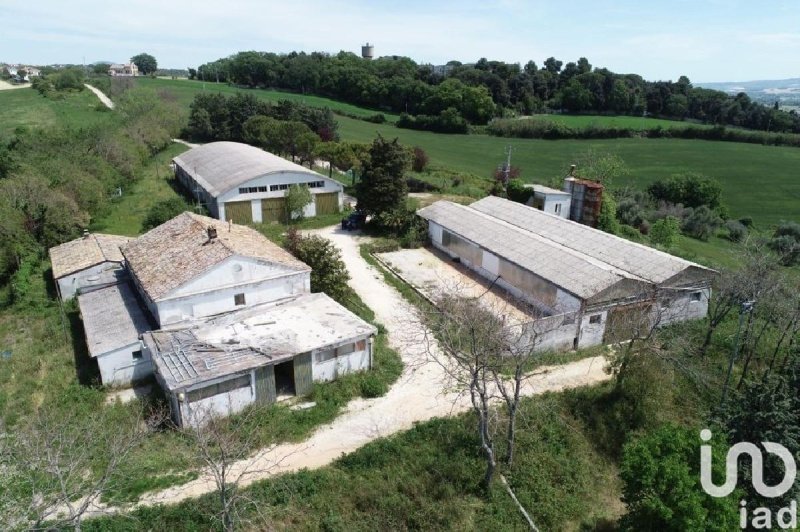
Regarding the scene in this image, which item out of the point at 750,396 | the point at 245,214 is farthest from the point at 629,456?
the point at 245,214

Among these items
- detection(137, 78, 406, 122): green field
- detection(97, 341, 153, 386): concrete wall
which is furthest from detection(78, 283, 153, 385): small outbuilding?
detection(137, 78, 406, 122): green field

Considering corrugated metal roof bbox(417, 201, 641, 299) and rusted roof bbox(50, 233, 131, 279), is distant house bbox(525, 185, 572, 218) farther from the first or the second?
rusted roof bbox(50, 233, 131, 279)

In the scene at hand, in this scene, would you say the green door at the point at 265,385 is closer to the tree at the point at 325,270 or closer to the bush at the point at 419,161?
the tree at the point at 325,270

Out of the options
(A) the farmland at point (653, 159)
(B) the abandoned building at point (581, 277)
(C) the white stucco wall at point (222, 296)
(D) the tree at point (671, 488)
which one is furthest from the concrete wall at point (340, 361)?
(A) the farmland at point (653, 159)

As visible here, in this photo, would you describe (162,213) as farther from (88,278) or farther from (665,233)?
(665,233)

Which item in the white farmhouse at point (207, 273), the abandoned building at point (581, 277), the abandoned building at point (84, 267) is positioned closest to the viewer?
the white farmhouse at point (207, 273)

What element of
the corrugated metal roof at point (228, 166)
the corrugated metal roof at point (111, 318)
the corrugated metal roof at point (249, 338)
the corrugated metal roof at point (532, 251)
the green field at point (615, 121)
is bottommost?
the corrugated metal roof at point (111, 318)

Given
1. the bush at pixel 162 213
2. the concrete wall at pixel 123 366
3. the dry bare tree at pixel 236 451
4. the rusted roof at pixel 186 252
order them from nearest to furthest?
the dry bare tree at pixel 236 451 → the concrete wall at pixel 123 366 → the rusted roof at pixel 186 252 → the bush at pixel 162 213

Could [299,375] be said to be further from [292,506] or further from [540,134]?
[540,134]
